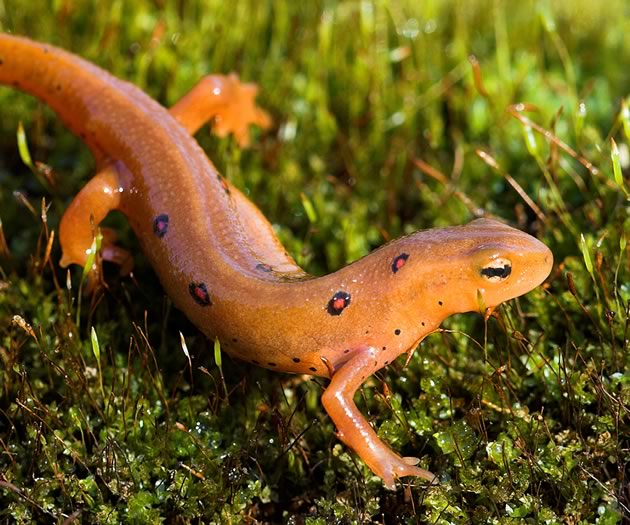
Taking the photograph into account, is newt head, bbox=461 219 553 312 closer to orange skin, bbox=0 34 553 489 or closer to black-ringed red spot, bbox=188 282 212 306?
orange skin, bbox=0 34 553 489

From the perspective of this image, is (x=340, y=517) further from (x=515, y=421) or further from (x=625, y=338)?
(x=625, y=338)

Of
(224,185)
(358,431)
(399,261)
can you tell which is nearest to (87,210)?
(224,185)

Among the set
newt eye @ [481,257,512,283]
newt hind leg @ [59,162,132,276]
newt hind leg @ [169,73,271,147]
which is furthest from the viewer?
newt hind leg @ [169,73,271,147]

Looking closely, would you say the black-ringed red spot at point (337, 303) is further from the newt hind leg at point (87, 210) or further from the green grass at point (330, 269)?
the newt hind leg at point (87, 210)

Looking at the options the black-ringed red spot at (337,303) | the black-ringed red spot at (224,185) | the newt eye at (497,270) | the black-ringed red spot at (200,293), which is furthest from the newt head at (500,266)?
the black-ringed red spot at (224,185)

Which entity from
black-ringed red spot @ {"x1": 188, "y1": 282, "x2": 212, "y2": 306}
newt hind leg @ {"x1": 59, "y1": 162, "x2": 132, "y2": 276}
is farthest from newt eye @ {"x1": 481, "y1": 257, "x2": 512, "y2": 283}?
newt hind leg @ {"x1": 59, "y1": 162, "x2": 132, "y2": 276}

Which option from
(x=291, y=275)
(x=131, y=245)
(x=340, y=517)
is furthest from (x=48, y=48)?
(x=340, y=517)
